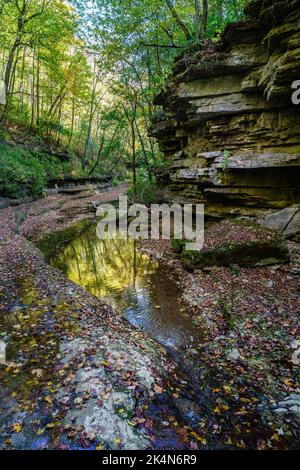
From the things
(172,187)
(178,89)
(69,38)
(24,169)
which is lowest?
(172,187)

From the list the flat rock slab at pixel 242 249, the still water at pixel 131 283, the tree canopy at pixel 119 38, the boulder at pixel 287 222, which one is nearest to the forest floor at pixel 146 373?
the still water at pixel 131 283

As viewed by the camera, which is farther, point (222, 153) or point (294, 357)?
point (222, 153)

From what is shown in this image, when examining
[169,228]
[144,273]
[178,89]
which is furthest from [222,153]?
[144,273]

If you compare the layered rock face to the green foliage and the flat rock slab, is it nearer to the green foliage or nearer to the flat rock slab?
the flat rock slab

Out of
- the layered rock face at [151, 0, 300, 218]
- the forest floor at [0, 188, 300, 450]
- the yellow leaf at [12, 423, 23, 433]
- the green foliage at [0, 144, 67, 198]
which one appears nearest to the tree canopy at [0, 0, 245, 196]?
the layered rock face at [151, 0, 300, 218]

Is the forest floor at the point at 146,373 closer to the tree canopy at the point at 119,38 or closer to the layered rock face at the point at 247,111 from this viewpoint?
the layered rock face at the point at 247,111

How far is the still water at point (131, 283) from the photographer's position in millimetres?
7111

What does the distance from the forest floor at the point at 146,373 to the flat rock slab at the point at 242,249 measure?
932 mm

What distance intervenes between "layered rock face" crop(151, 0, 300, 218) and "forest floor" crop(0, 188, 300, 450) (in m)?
4.65

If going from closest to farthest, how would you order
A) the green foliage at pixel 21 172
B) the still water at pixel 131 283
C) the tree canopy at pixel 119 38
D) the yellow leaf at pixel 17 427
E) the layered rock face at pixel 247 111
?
the yellow leaf at pixel 17 427 → the still water at pixel 131 283 → the layered rock face at pixel 247 111 → the tree canopy at pixel 119 38 → the green foliage at pixel 21 172

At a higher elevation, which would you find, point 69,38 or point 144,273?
point 69,38

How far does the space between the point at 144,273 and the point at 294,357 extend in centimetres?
642
